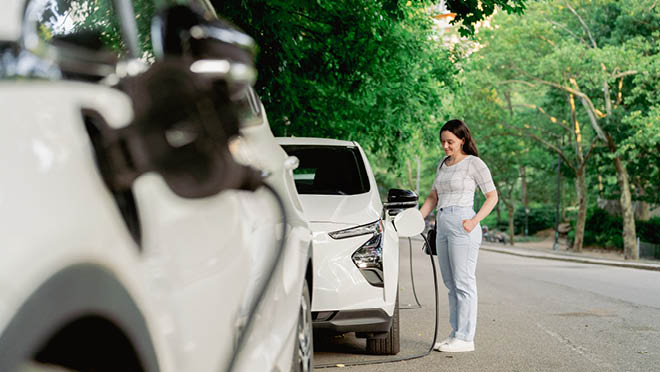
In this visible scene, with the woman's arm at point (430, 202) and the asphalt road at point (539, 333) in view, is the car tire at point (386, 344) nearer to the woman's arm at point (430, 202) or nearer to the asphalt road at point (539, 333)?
the asphalt road at point (539, 333)

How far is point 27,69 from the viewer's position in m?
1.27

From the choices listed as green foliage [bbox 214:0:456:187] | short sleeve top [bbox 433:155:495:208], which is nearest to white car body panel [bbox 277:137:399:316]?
short sleeve top [bbox 433:155:495:208]

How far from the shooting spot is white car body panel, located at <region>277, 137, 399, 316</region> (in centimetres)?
653

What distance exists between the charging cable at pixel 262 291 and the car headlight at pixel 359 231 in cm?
374

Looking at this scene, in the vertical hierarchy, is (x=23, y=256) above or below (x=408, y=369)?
above

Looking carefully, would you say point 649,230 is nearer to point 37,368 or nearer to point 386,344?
point 386,344

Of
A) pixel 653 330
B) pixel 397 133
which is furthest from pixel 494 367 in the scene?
pixel 397 133

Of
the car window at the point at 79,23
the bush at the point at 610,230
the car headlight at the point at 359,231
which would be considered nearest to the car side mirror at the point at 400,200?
the car headlight at the point at 359,231

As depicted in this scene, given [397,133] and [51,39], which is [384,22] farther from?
[51,39]

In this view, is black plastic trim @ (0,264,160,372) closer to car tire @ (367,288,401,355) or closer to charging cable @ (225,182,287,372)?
charging cable @ (225,182,287,372)

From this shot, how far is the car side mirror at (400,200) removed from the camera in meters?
7.37

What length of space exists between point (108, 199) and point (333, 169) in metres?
6.12

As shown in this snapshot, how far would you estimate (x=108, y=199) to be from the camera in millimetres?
1408

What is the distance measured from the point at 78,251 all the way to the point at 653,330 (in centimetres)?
937
